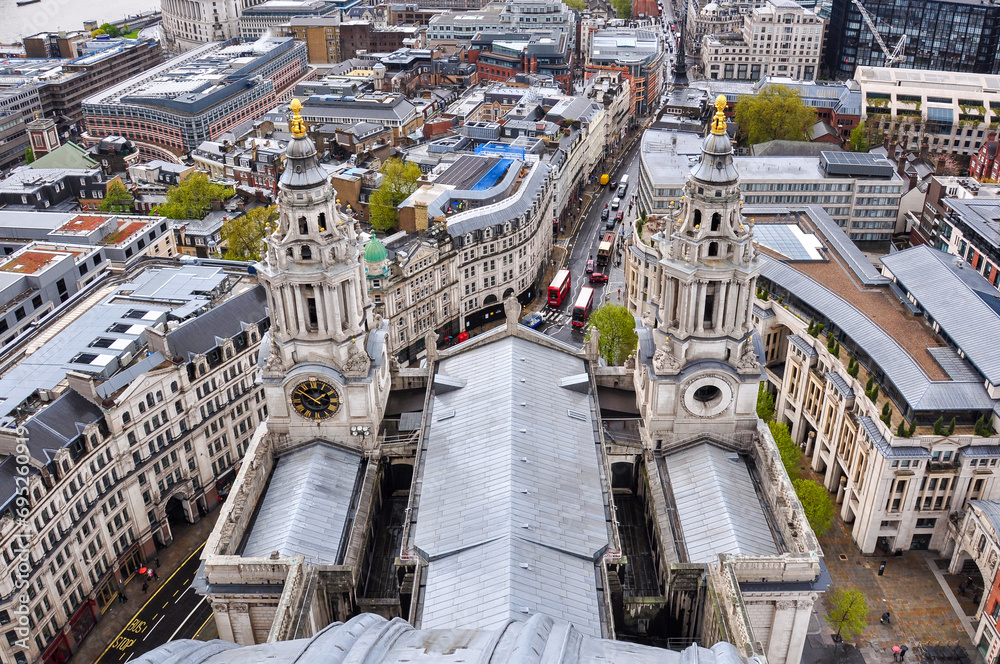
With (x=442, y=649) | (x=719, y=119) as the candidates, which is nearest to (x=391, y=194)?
(x=719, y=119)

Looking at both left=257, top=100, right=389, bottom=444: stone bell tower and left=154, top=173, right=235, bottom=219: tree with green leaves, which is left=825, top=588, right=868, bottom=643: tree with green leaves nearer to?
left=257, top=100, right=389, bottom=444: stone bell tower

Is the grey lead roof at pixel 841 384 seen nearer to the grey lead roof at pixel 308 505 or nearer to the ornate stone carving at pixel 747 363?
the ornate stone carving at pixel 747 363

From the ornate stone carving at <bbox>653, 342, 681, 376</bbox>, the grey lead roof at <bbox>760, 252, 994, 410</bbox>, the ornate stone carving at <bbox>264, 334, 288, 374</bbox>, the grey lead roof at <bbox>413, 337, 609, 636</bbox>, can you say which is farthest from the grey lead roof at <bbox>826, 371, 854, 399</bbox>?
the ornate stone carving at <bbox>264, 334, 288, 374</bbox>

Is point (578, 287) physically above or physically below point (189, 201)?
below

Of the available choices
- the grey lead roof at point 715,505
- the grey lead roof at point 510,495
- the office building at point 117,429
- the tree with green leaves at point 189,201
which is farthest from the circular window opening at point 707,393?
the tree with green leaves at point 189,201

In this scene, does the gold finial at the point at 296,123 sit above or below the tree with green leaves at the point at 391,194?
above

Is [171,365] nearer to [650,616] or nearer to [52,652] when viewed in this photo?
[52,652]

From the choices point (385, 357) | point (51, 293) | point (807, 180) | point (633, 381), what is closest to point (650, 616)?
point (633, 381)

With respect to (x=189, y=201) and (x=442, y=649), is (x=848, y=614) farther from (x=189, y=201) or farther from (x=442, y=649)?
(x=189, y=201)
